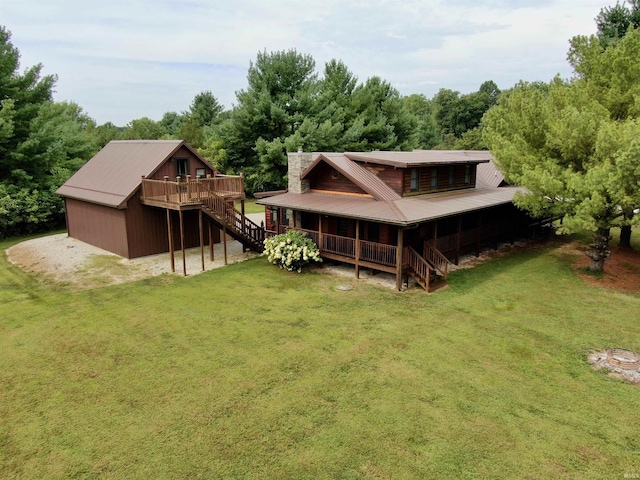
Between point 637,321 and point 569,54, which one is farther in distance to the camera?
point 569,54

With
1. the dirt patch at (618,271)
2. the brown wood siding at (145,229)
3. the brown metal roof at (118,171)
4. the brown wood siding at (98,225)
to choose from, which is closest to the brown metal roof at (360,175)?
the brown metal roof at (118,171)

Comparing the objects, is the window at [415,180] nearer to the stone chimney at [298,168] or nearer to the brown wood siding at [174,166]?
the stone chimney at [298,168]

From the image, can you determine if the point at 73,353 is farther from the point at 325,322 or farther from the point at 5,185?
the point at 5,185

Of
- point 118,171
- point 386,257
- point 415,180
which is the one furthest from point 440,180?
point 118,171

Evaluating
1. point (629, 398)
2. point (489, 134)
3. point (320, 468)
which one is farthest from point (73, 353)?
point (489, 134)

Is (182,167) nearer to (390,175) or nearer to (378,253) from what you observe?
(390,175)

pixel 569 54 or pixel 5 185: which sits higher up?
pixel 569 54

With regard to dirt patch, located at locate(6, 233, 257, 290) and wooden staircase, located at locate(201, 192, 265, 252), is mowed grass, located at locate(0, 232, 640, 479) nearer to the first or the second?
dirt patch, located at locate(6, 233, 257, 290)
